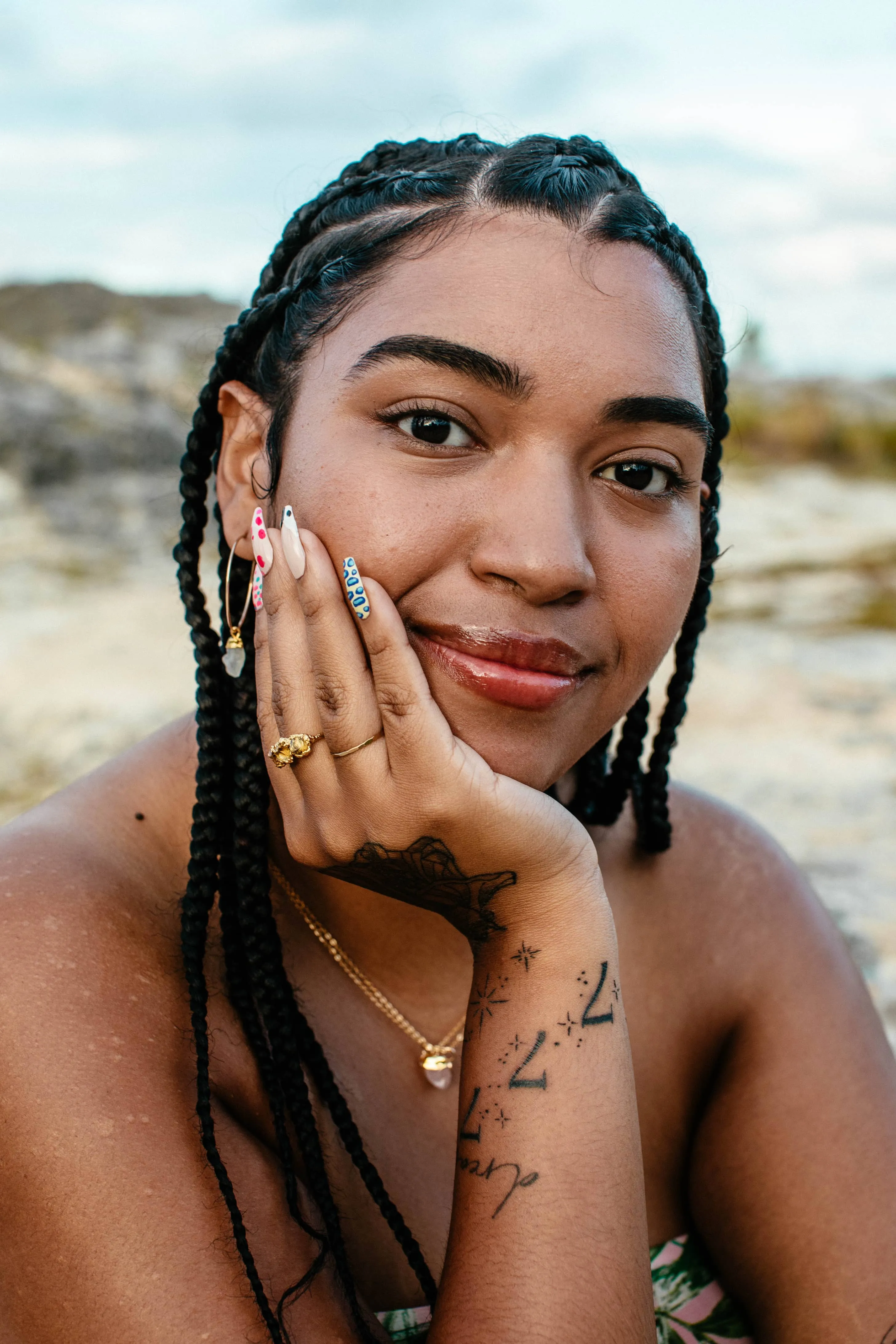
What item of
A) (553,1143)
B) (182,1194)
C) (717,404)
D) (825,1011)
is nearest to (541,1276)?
(553,1143)

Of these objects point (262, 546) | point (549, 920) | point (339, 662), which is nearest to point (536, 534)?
point (339, 662)

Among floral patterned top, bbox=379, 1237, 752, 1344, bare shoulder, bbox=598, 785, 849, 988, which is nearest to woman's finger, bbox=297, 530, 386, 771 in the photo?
bare shoulder, bbox=598, 785, 849, 988

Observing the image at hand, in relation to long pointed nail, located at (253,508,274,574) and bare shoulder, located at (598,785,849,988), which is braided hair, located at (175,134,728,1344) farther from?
bare shoulder, located at (598,785,849,988)

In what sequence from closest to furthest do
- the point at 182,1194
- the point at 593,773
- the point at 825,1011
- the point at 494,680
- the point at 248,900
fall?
the point at 182,1194, the point at 494,680, the point at 248,900, the point at 825,1011, the point at 593,773

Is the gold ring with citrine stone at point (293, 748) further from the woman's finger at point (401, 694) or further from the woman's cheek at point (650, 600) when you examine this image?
the woman's cheek at point (650, 600)

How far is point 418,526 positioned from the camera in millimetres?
1740

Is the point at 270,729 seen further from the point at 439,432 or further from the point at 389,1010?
the point at 389,1010

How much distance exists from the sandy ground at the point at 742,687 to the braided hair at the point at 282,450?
2.00m

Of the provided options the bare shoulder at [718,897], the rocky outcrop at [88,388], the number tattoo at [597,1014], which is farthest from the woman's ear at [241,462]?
the rocky outcrop at [88,388]

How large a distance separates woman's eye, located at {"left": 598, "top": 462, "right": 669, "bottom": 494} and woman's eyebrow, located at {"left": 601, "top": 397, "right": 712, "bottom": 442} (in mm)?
80

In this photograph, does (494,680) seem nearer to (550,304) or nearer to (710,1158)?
(550,304)

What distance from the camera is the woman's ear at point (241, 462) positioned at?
82.9 inches

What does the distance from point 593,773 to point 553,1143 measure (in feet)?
3.31

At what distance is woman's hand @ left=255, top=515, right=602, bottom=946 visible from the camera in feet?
5.71
